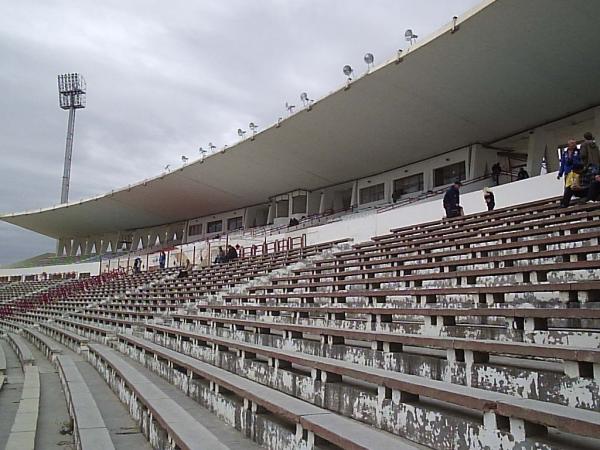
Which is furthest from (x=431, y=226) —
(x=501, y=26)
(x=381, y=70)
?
(x=381, y=70)

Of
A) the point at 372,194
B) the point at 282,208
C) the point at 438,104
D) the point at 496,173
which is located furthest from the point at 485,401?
the point at 282,208

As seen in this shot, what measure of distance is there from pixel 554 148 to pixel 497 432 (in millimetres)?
18369

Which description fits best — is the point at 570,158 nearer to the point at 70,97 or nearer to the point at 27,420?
the point at 27,420

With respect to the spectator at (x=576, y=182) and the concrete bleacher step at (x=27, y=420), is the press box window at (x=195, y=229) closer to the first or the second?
the concrete bleacher step at (x=27, y=420)

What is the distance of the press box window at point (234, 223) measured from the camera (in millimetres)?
34375

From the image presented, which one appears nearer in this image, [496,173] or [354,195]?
[496,173]

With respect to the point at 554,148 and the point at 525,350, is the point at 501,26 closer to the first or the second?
the point at 554,148

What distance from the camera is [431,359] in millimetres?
3225

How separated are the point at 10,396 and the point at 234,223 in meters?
28.1

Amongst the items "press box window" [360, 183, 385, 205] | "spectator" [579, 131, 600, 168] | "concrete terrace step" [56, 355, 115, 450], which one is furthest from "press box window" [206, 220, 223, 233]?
"spectator" [579, 131, 600, 168]

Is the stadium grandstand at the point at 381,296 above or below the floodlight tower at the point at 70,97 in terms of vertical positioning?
below

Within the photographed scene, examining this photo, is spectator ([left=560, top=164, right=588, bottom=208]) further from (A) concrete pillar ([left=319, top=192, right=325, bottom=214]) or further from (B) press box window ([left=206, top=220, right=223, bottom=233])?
(B) press box window ([left=206, top=220, right=223, bottom=233])

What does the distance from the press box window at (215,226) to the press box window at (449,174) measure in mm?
18012

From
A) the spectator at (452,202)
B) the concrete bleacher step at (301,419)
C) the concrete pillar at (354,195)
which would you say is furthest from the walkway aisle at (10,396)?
the concrete pillar at (354,195)
